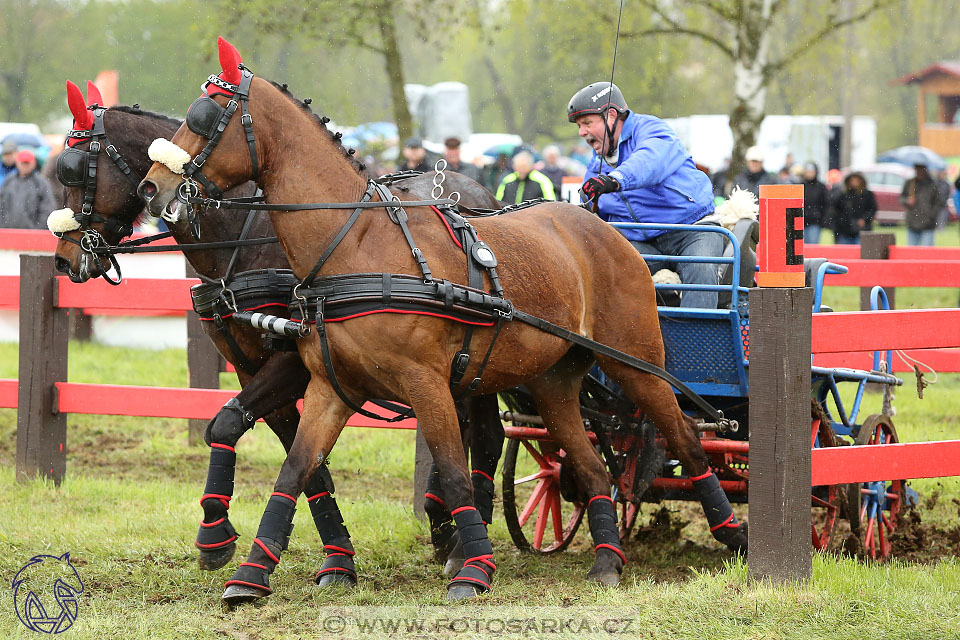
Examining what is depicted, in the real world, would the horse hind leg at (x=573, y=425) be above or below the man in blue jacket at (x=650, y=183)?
below

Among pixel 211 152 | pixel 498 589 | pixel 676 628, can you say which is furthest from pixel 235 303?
pixel 676 628

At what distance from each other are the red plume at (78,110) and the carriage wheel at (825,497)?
12.3ft

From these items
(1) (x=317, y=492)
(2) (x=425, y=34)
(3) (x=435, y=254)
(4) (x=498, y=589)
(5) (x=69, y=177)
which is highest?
(2) (x=425, y=34)

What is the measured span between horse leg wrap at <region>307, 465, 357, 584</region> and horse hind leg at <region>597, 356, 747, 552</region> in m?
1.45

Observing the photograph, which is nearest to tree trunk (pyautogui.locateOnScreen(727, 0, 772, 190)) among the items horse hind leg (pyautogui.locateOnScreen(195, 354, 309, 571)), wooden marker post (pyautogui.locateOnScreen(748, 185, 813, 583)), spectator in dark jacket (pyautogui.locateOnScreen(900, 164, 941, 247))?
spectator in dark jacket (pyautogui.locateOnScreen(900, 164, 941, 247))

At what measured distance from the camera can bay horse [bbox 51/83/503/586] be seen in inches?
195

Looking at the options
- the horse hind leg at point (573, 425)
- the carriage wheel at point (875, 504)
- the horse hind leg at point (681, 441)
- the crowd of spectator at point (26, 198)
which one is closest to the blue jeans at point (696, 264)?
the horse hind leg at point (681, 441)

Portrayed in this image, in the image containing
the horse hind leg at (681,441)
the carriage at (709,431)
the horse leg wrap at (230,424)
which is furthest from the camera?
the carriage at (709,431)

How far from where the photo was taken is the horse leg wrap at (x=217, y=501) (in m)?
4.96

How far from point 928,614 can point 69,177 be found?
3.96m

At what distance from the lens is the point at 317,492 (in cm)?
527

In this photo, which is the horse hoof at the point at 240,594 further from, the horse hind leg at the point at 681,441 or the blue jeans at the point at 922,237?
the blue jeans at the point at 922,237

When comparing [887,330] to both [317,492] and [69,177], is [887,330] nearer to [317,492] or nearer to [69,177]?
[317,492]

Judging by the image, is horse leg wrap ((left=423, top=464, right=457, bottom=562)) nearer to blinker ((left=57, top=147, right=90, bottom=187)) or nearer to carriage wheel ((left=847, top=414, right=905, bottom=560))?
carriage wheel ((left=847, top=414, right=905, bottom=560))
